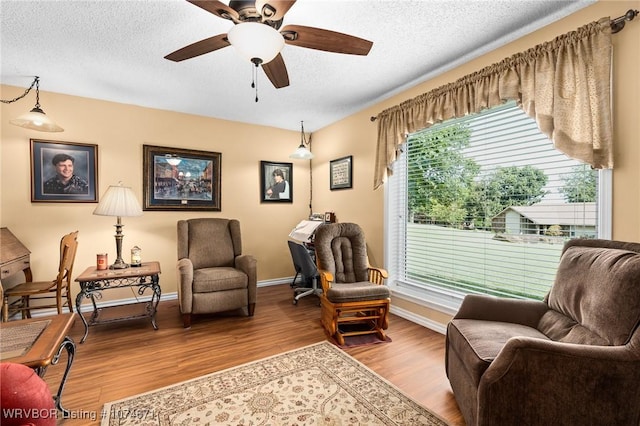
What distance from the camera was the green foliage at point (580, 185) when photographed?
1942mm

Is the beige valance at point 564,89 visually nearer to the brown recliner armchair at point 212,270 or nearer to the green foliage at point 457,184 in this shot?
the green foliage at point 457,184

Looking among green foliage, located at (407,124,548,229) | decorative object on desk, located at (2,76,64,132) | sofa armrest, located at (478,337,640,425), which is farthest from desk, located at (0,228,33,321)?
green foliage, located at (407,124,548,229)

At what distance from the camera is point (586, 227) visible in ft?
6.47

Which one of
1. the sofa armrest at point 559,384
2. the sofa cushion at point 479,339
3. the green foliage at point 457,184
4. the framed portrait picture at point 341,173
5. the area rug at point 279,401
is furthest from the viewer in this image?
the framed portrait picture at point 341,173

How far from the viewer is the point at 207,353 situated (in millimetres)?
2432

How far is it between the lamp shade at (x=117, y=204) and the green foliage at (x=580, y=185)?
151 inches

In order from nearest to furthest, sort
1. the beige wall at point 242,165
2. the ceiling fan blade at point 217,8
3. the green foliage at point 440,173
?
the ceiling fan blade at point 217,8 → the beige wall at point 242,165 → the green foliage at point 440,173

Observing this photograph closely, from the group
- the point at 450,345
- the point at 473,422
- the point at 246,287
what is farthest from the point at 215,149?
the point at 473,422

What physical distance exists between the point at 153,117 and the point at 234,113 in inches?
40.6

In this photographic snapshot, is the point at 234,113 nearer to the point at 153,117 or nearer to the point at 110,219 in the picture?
the point at 153,117

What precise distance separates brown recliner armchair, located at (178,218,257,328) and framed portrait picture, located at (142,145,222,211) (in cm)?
61

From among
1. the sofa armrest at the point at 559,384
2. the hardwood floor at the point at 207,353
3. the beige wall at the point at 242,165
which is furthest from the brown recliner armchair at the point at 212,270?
the sofa armrest at the point at 559,384

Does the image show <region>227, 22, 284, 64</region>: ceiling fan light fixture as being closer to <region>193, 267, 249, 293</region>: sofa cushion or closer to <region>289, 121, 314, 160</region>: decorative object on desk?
<region>193, 267, 249, 293</region>: sofa cushion

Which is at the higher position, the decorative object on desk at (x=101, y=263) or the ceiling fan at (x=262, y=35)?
the ceiling fan at (x=262, y=35)
